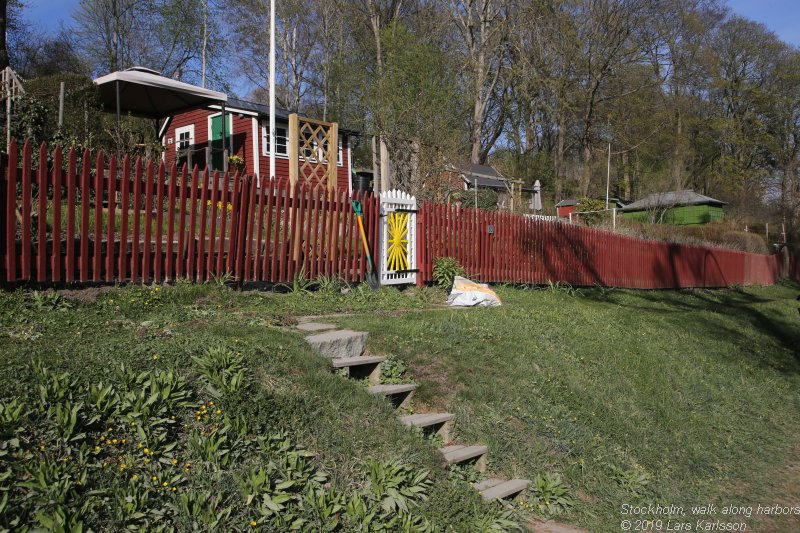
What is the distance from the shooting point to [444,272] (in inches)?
415

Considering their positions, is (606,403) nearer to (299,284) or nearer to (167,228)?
(299,284)

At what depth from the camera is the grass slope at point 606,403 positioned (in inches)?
203

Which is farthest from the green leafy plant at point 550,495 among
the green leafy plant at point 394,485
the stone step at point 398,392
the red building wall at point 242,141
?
the red building wall at point 242,141

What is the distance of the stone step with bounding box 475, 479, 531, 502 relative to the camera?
4.42 metres

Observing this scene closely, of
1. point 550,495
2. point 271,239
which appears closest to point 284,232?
point 271,239

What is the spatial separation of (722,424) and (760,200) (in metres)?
44.7

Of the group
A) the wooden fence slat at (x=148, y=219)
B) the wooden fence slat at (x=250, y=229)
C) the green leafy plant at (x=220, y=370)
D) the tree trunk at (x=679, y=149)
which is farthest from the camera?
the tree trunk at (x=679, y=149)

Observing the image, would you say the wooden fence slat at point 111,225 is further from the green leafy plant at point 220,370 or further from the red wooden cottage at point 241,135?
the red wooden cottage at point 241,135

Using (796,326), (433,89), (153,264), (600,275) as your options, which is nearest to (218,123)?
(433,89)

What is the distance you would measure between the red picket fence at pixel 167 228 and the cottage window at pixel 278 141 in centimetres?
1394

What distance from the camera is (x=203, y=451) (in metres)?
3.49

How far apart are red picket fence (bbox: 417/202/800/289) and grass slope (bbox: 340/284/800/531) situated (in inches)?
87.3

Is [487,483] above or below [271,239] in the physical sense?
below

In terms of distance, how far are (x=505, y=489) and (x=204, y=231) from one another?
4.46 meters
